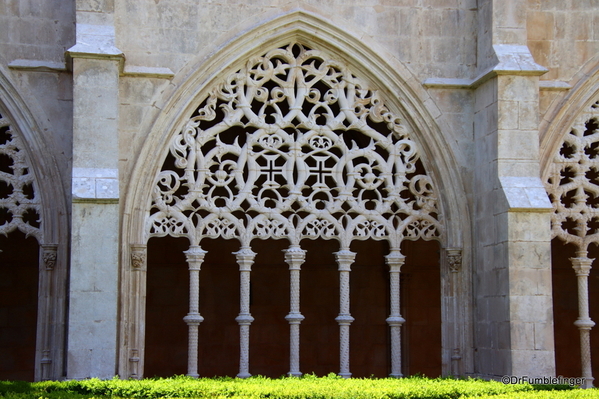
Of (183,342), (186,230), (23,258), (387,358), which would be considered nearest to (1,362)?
(23,258)

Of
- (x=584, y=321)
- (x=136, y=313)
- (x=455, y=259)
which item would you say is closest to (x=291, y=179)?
(x=455, y=259)

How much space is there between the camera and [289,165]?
10.1 m

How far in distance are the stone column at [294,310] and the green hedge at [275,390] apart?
138 cm

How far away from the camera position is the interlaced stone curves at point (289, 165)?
390 inches

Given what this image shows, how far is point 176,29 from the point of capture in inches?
392

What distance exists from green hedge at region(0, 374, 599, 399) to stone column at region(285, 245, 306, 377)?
54.2 inches

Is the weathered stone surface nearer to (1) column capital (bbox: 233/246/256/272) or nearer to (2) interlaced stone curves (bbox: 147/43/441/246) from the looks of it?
(2) interlaced stone curves (bbox: 147/43/441/246)

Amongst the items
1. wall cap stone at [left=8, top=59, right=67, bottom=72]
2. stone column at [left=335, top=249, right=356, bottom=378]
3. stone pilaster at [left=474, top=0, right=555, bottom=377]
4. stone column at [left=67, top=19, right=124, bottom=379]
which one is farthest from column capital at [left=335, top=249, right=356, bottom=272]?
wall cap stone at [left=8, top=59, right=67, bottom=72]

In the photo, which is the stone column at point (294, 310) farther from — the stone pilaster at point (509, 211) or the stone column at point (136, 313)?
the stone pilaster at point (509, 211)

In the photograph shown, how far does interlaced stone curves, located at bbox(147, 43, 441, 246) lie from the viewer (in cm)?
991

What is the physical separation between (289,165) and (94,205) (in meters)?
2.36

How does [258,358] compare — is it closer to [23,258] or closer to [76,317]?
[23,258]

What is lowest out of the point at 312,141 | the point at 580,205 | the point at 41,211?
the point at 41,211

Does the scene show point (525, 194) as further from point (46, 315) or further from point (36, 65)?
point (36, 65)
